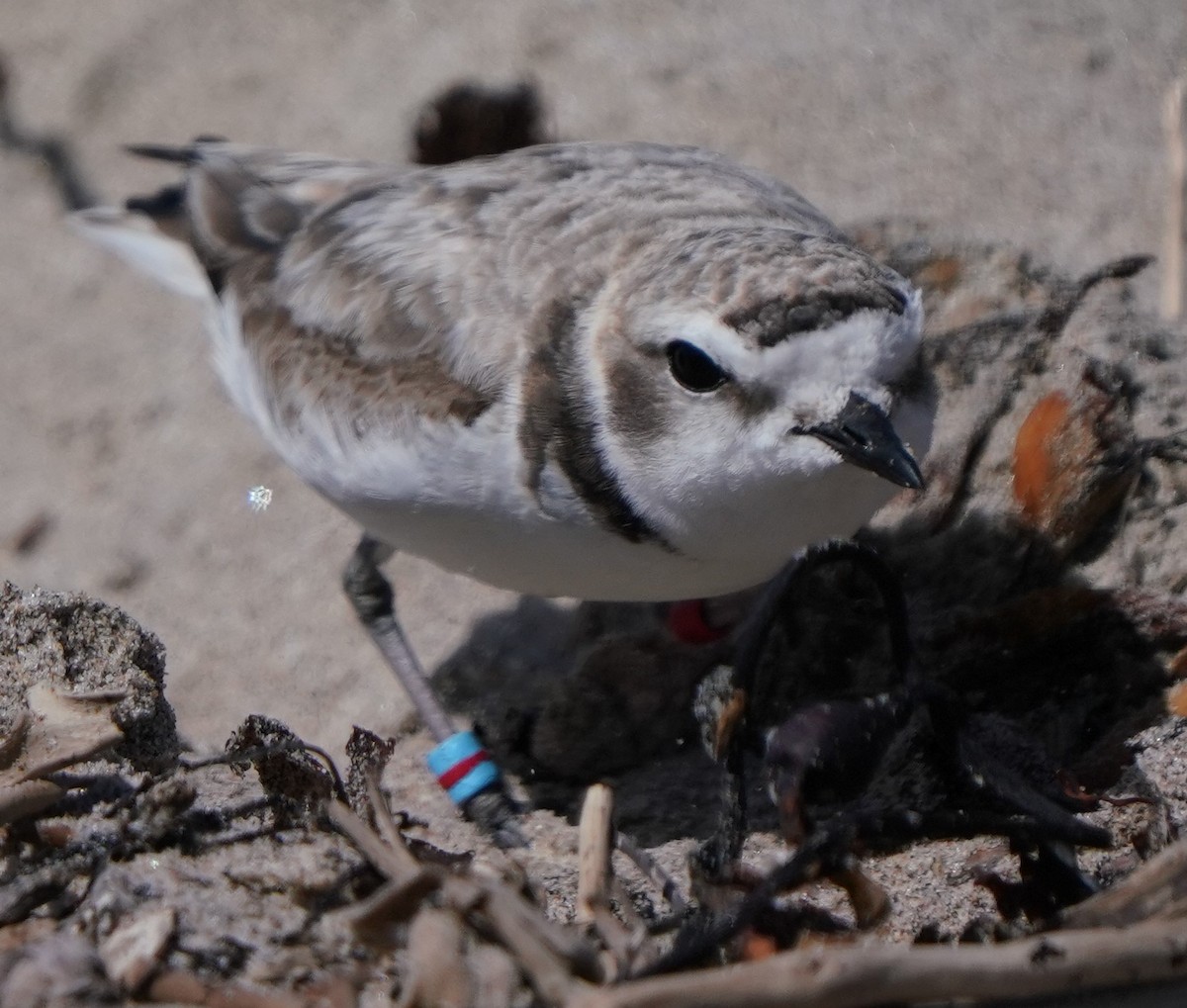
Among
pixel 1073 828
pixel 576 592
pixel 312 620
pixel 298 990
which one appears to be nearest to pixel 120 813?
pixel 298 990

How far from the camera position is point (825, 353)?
2396 millimetres

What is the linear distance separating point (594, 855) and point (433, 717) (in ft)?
4.10

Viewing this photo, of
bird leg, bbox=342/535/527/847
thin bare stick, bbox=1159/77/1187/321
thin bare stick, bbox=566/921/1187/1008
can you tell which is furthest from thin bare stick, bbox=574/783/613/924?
thin bare stick, bbox=1159/77/1187/321

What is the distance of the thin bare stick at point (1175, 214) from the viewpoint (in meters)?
3.96

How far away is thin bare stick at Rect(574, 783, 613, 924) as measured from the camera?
2205mm

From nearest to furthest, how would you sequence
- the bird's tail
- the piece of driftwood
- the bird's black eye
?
the piece of driftwood → the bird's black eye → the bird's tail

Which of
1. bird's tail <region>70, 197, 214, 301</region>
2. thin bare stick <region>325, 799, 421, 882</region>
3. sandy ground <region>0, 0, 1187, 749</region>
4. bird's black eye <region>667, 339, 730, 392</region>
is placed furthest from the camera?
bird's tail <region>70, 197, 214, 301</region>

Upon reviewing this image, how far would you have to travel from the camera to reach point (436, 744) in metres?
3.44

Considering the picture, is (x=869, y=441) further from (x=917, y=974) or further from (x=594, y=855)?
(x=917, y=974)

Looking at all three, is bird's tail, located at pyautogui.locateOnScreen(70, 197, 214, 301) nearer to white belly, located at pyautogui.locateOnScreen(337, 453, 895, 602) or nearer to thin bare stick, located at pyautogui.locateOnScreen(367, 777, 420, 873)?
white belly, located at pyautogui.locateOnScreen(337, 453, 895, 602)

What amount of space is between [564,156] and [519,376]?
2.96 ft

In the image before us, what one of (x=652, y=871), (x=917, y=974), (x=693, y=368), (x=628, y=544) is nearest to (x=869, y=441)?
(x=693, y=368)

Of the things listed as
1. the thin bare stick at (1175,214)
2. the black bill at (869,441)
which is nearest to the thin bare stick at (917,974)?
the black bill at (869,441)

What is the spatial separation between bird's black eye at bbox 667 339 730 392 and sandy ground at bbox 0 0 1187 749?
146 centimetres
